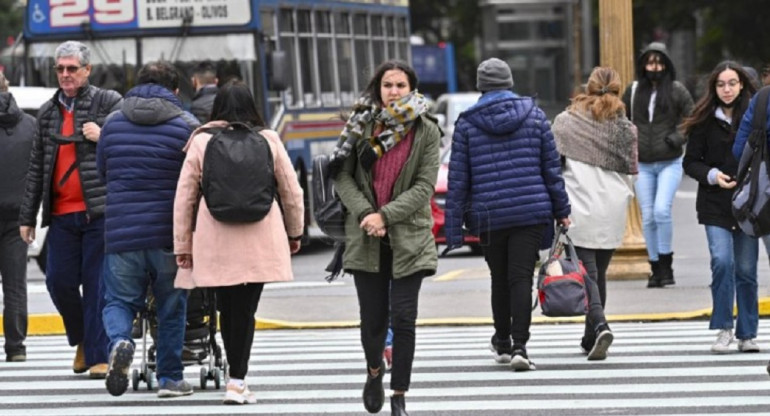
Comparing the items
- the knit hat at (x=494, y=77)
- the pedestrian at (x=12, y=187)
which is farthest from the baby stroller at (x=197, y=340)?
the knit hat at (x=494, y=77)

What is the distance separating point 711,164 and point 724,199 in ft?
0.99

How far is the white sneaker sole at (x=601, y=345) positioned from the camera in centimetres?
1191

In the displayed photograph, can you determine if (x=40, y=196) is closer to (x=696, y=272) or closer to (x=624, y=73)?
(x=624, y=73)

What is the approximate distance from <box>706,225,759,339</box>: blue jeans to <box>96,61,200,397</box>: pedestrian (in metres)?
3.33

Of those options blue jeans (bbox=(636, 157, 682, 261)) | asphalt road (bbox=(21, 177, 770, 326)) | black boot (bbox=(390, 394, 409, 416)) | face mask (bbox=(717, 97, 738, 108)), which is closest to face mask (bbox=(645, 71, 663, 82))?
blue jeans (bbox=(636, 157, 682, 261))

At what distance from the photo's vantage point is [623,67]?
56.7 ft

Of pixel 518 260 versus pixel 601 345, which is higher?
pixel 518 260

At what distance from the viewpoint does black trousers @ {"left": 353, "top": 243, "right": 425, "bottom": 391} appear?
9.66 metres

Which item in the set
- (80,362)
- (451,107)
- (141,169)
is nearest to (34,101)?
(80,362)

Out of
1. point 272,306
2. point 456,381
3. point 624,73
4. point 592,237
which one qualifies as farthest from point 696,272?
point 456,381

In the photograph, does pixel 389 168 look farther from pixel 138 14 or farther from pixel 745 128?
pixel 138 14

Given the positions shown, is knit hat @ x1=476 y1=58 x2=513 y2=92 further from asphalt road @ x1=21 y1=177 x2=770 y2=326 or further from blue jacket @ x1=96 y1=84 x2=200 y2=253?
asphalt road @ x1=21 y1=177 x2=770 y2=326

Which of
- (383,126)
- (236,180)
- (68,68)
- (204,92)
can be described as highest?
(68,68)

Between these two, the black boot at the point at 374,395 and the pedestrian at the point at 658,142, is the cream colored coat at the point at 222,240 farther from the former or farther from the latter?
the pedestrian at the point at 658,142
